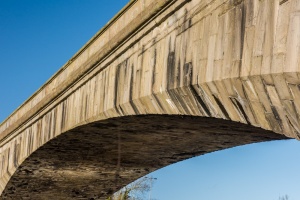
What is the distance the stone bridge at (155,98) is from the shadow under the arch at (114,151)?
0.02 meters

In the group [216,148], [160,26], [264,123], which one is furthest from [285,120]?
[216,148]

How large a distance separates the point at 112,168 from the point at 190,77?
272 inches

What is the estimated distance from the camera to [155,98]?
4754 mm

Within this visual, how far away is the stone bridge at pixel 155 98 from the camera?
2.99m

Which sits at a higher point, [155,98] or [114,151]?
[114,151]

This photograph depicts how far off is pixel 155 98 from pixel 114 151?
457 centimetres

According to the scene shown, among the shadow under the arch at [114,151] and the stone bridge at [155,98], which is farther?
the shadow under the arch at [114,151]

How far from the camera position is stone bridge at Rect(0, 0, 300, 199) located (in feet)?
9.80

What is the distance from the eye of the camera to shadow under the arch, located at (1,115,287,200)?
22.5ft

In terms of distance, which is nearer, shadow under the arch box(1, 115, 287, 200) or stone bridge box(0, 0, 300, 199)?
stone bridge box(0, 0, 300, 199)

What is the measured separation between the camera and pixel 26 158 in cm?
948

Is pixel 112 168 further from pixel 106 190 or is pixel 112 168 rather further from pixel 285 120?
pixel 285 120

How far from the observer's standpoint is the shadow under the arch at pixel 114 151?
6855mm

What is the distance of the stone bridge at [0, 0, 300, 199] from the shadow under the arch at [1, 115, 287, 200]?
0.02 meters
